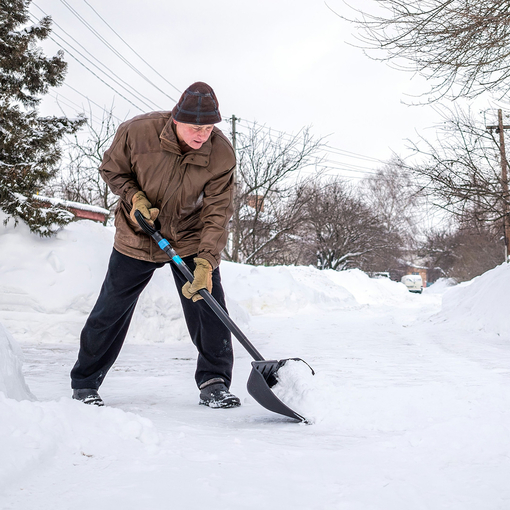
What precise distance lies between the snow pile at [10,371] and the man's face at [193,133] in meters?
1.35

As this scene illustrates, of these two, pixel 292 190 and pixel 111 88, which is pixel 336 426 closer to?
pixel 111 88

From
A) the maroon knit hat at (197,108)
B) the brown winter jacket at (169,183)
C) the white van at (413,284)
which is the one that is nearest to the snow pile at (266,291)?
the brown winter jacket at (169,183)

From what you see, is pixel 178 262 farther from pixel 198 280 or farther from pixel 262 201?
pixel 262 201

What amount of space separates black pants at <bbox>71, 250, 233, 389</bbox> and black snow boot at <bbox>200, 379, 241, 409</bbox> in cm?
5

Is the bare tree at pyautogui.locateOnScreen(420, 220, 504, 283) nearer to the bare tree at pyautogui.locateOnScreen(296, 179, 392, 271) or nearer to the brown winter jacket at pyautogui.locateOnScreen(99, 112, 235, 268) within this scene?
the bare tree at pyautogui.locateOnScreen(296, 179, 392, 271)

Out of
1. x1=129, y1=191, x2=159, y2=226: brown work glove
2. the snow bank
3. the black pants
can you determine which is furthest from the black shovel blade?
the snow bank

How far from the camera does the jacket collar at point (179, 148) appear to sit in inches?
104

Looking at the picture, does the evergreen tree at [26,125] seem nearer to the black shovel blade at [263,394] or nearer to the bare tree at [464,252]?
the black shovel blade at [263,394]

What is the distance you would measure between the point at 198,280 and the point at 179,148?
0.71 meters

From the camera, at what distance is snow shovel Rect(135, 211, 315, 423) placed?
7.70 feet

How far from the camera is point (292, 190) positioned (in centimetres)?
1780

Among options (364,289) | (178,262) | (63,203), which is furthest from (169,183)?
(364,289)

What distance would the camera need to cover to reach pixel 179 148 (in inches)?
105

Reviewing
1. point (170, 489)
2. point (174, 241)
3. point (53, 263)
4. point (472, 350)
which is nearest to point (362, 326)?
point (472, 350)
